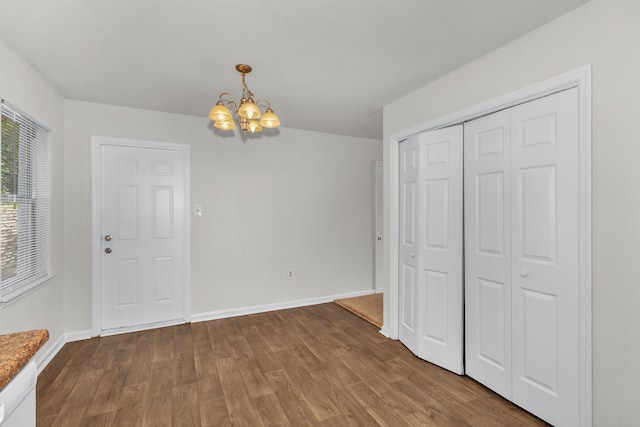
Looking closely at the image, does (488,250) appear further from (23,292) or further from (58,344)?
(58,344)

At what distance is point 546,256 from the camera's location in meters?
1.88

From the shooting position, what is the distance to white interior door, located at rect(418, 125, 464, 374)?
8.03 ft

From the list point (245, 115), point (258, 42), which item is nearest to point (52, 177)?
point (245, 115)

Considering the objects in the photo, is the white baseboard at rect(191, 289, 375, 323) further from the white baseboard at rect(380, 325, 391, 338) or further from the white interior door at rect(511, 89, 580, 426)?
the white interior door at rect(511, 89, 580, 426)

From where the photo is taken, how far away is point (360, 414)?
6.48 ft

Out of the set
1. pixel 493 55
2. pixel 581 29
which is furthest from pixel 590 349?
pixel 493 55

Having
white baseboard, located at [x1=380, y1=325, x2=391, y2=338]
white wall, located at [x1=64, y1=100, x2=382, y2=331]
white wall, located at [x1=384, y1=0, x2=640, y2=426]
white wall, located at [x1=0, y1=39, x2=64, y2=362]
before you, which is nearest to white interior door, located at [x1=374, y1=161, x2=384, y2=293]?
white wall, located at [x1=64, y1=100, x2=382, y2=331]

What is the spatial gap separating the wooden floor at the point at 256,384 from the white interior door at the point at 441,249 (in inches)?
8.0

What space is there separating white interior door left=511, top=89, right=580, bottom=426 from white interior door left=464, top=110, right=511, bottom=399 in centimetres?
7

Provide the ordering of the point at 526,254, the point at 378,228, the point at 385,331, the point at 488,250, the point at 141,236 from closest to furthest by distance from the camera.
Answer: the point at 526,254 → the point at 488,250 → the point at 385,331 → the point at 141,236 → the point at 378,228

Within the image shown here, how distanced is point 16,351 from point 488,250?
2.56 meters

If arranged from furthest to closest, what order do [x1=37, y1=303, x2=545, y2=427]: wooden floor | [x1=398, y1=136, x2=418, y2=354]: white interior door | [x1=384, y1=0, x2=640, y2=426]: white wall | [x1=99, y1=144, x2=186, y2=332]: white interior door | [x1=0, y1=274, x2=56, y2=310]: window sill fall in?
[x1=99, y1=144, x2=186, y2=332]: white interior door
[x1=398, y1=136, x2=418, y2=354]: white interior door
[x1=0, y1=274, x2=56, y2=310]: window sill
[x1=37, y1=303, x2=545, y2=427]: wooden floor
[x1=384, y1=0, x2=640, y2=426]: white wall

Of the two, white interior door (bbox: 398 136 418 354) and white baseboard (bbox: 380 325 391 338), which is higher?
white interior door (bbox: 398 136 418 354)

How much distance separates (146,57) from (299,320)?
3025 millimetres
